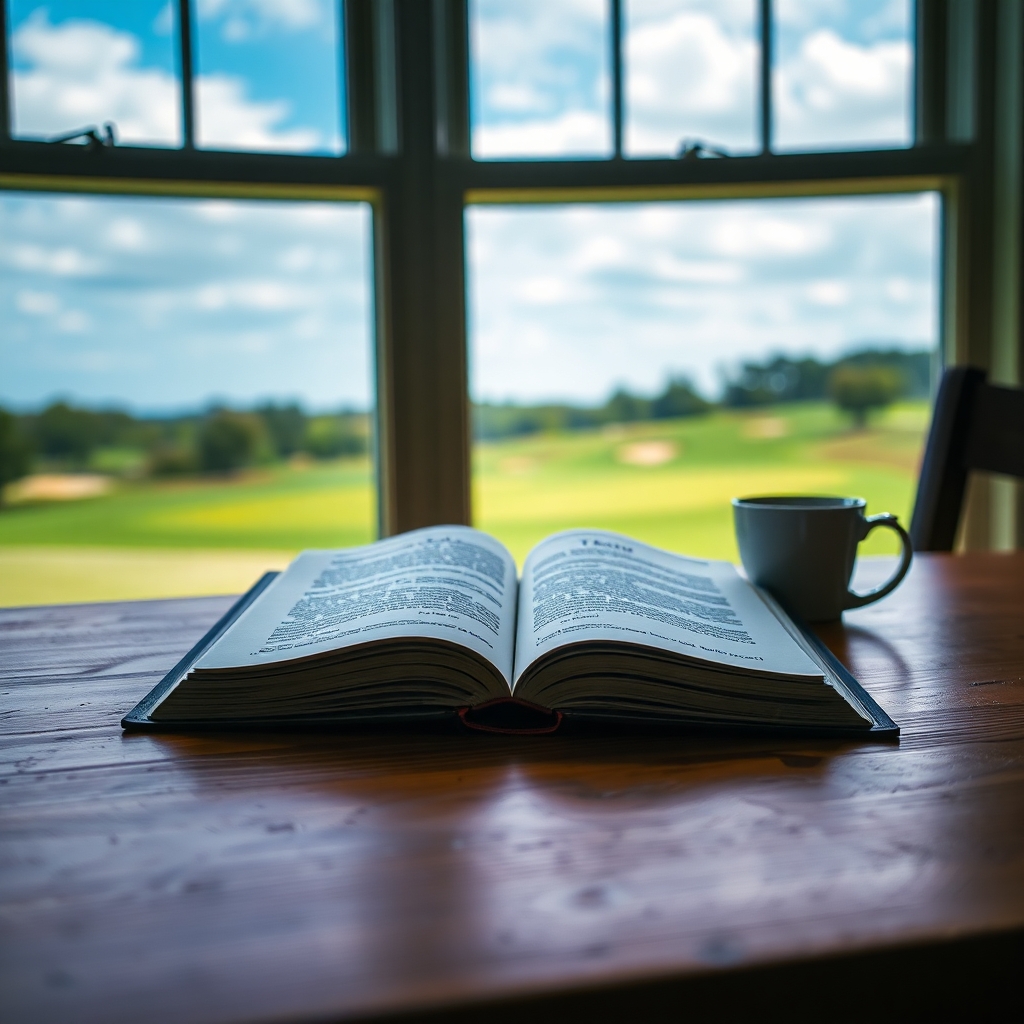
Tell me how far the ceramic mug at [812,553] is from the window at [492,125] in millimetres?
980

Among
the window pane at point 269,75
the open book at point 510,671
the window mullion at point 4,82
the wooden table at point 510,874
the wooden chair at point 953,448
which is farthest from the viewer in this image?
the window pane at point 269,75

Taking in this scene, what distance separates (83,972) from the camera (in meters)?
0.32

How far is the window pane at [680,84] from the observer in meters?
1.82

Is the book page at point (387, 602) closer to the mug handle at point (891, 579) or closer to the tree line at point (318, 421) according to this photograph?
the mug handle at point (891, 579)

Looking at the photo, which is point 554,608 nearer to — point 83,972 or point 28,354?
point 83,972

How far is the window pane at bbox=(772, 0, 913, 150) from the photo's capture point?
184 centimetres

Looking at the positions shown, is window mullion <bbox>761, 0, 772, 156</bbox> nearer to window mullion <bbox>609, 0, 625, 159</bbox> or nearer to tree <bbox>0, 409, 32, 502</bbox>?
window mullion <bbox>609, 0, 625, 159</bbox>

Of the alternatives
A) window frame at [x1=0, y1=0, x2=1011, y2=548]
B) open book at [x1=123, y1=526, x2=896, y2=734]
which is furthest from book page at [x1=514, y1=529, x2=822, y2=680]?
window frame at [x1=0, y1=0, x2=1011, y2=548]

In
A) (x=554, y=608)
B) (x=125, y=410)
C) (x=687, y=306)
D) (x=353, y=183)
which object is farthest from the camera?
(x=687, y=306)

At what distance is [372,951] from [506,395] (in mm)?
1594

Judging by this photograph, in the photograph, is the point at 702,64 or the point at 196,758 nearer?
the point at 196,758

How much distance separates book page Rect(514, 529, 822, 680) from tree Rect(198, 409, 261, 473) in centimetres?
115

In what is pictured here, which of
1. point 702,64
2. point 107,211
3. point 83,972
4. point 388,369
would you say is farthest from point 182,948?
point 702,64

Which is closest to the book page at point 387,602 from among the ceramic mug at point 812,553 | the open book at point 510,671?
the open book at point 510,671
